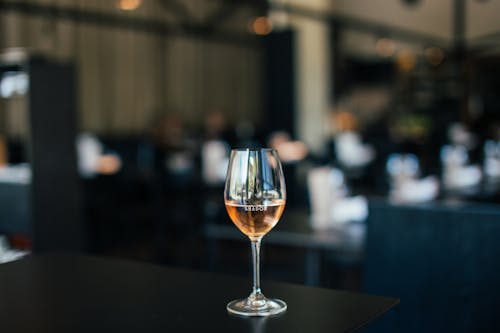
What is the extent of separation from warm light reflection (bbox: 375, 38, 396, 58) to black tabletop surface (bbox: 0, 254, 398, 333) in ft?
41.4

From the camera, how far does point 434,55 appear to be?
1352 cm

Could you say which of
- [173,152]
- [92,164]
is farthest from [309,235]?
[173,152]

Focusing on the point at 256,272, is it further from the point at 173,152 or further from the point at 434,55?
the point at 434,55

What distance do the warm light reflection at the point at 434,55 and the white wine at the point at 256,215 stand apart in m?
12.4

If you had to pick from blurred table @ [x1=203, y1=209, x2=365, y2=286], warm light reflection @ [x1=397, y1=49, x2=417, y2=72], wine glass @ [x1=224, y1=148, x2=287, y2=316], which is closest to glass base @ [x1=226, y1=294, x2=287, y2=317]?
wine glass @ [x1=224, y1=148, x2=287, y2=316]

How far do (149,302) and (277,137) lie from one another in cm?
881

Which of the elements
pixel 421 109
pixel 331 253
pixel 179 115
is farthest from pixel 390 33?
pixel 331 253

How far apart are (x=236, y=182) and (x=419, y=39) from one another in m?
13.0

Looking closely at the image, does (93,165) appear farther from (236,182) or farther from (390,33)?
(390,33)

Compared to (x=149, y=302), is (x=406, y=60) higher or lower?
higher

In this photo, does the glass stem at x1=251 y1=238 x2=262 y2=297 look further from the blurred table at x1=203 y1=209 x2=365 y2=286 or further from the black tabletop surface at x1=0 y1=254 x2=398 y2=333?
the blurred table at x1=203 y1=209 x2=365 y2=286

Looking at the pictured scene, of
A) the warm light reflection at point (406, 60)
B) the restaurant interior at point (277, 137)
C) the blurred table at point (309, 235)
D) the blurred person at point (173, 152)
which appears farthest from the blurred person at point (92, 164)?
the warm light reflection at point (406, 60)

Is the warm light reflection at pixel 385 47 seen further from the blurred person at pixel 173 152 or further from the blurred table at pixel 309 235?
the blurred table at pixel 309 235

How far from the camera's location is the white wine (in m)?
1.06
